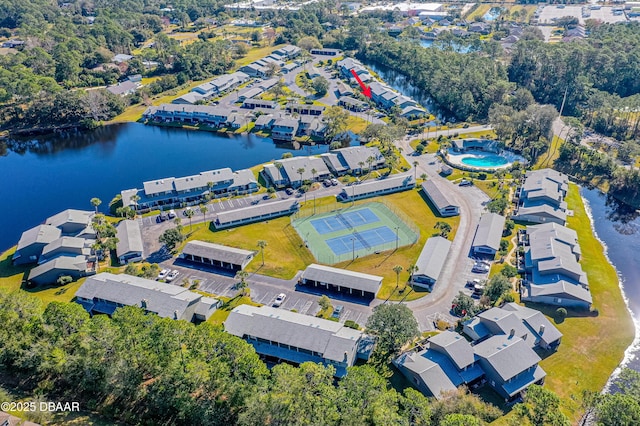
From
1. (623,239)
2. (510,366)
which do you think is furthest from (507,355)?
(623,239)

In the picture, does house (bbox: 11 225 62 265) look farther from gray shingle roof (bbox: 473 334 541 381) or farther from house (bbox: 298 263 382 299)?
gray shingle roof (bbox: 473 334 541 381)

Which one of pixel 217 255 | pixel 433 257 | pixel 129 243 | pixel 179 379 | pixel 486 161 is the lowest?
pixel 486 161

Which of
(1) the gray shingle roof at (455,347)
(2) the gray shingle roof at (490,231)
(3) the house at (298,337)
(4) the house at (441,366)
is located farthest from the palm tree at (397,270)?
(2) the gray shingle roof at (490,231)

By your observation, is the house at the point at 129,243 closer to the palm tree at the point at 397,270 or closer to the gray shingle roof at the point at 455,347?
the palm tree at the point at 397,270

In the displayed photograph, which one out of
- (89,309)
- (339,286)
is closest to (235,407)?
(339,286)

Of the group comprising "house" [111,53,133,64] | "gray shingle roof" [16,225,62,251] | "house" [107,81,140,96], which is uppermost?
"house" [111,53,133,64]

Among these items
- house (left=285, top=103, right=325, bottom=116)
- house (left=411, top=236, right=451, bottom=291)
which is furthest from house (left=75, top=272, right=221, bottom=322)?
house (left=285, top=103, right=325, bottom=116)

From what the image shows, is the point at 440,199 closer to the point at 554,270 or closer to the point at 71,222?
the point at 554,270
